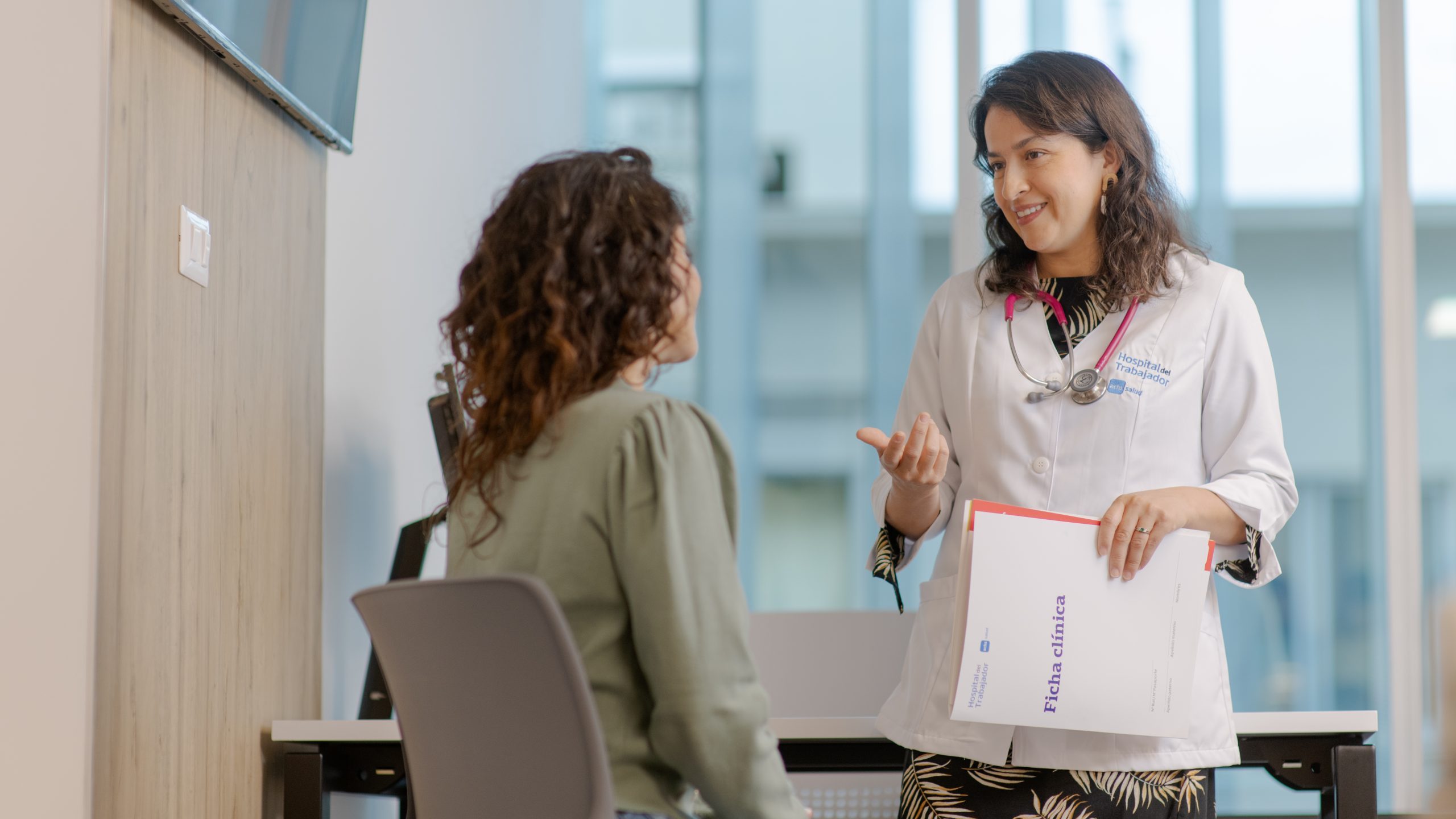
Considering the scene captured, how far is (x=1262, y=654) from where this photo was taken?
3.43 meters

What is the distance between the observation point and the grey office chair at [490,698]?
0.98 meters

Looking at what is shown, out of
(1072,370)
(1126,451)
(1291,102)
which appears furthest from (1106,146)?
(1291,102)

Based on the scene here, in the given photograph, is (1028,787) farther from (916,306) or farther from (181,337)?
(916,306)

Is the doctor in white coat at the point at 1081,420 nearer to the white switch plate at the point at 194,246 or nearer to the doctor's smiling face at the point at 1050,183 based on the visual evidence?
the doctor's smiling face at the point at 1050,183

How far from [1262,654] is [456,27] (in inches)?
107

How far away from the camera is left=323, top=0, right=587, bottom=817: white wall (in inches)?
91.1

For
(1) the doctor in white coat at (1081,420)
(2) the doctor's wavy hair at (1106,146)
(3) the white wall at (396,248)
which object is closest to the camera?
(1) the doctor in white coat at (1081,420)

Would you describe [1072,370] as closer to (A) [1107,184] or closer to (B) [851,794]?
(A) [1107,184]

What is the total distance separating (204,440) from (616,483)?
910 millimetres

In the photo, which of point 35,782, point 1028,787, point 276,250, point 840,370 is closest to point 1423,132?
point 840,370

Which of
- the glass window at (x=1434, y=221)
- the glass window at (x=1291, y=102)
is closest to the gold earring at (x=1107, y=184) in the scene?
the glass window at (x=1291, y=102)

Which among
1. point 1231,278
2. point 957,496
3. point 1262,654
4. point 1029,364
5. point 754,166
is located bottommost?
point 1262,654

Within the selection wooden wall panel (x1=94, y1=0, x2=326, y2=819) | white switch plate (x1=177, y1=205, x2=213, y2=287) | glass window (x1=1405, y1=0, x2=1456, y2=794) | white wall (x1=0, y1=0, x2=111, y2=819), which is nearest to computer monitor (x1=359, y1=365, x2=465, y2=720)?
wooden wall panel (x1=94, y1=0, x2=326, y2=819)

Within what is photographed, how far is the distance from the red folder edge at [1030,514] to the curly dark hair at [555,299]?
464 mm
